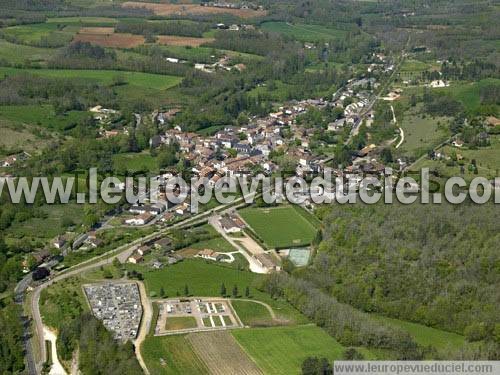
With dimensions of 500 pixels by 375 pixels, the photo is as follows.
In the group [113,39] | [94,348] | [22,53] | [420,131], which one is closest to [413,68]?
[420,131]

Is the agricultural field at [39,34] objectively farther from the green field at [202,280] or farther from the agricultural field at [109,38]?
the green field at [202,280]

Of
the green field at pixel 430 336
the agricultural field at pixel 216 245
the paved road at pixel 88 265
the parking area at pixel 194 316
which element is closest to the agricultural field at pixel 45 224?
the paved road at pixel 88 265

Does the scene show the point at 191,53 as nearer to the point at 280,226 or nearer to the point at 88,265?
the point at 280,226

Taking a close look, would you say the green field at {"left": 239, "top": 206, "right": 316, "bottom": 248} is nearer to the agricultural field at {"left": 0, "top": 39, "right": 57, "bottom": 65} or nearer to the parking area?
the parking area

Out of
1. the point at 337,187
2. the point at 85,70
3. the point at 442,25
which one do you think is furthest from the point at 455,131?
the point at 442,25

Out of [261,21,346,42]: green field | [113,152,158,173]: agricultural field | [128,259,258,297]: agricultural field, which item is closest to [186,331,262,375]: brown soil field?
[128,259,258,297]: agricultural field

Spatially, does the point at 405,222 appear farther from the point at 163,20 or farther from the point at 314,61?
the point at 163,20

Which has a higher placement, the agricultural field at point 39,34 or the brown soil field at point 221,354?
the agricultural field at point 39,34
